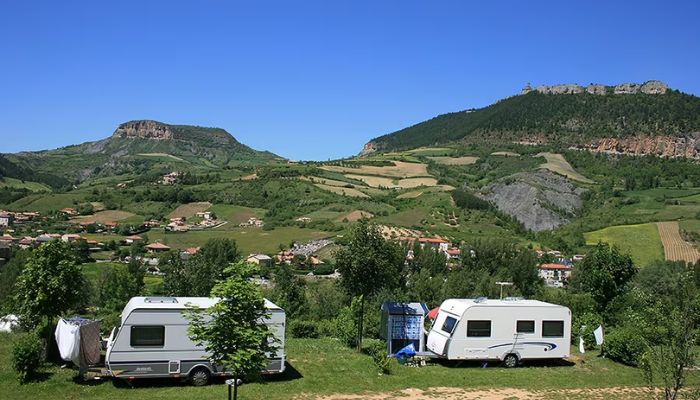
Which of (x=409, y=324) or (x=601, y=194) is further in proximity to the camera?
(x=601, y=194)

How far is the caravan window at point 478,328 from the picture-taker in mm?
17656

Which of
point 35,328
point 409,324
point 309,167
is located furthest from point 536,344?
Result: point 309,167

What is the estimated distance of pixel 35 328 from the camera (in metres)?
15.7

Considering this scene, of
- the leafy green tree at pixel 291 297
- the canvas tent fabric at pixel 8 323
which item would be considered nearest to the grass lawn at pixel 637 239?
the leafy green tree at pixel 291 297

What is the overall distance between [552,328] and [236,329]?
1264 centimetres

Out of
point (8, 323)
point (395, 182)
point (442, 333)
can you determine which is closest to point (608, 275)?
point (442, 333)

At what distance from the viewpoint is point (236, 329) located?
9.36 m

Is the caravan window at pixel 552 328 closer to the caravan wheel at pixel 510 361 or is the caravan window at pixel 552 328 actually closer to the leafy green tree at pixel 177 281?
the caravan wheel at pixel 510 361

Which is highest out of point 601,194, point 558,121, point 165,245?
point 558,121

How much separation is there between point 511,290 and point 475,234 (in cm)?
5220

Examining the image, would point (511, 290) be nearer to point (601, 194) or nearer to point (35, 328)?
point (35, 328)

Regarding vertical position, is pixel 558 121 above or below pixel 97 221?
above

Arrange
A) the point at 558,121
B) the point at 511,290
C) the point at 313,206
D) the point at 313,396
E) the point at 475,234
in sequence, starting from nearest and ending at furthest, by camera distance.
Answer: the point at 313,396 → the point at 511,290 → the point at 475,234 → the point at 313,206 → the point at 558,121

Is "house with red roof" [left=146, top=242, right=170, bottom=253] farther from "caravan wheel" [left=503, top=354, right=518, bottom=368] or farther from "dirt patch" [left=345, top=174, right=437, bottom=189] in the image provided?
"caravan wheel" [left=503, top=354, right=518, bottom=368]
